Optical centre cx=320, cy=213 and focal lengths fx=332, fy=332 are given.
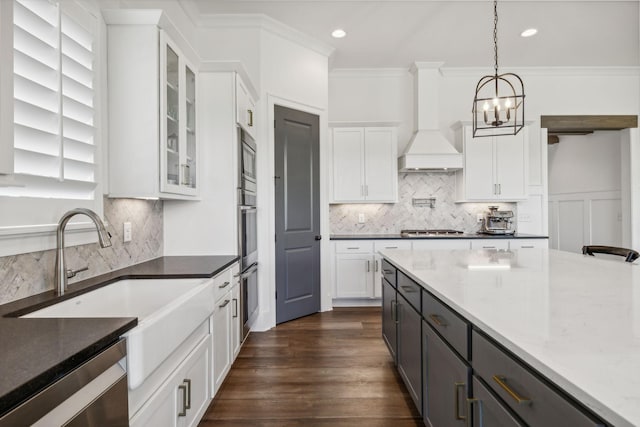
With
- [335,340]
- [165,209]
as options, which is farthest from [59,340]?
[335,340]

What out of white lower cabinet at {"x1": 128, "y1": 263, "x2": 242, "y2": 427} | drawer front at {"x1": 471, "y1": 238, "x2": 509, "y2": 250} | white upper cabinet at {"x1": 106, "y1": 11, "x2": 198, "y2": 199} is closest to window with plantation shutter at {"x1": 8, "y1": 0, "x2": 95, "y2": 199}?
white upper cabinet at {"x1": 106, "y1": 11, "x2": 198, "y2": 199}

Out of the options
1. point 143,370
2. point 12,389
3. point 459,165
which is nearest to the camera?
point 12,389

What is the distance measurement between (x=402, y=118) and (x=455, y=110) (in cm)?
79

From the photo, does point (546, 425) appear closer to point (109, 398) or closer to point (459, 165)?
point (109, 398)

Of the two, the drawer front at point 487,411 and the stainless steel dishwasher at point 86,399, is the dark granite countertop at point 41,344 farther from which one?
the drawer front at point 487,411

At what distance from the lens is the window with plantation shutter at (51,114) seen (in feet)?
4.22

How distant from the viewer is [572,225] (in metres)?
6.33

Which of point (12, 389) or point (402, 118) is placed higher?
point (402, 118)

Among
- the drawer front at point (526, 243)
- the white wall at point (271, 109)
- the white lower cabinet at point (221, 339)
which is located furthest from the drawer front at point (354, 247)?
the white lower cabinet at point (221, 339)

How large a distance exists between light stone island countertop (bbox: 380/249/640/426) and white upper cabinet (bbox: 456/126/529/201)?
2.60 m

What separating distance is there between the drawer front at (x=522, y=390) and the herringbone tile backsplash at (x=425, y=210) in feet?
12.3

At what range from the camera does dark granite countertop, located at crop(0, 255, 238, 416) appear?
26.3 inches

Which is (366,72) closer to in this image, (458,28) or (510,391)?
(458,28)

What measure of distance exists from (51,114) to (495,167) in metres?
4.72
